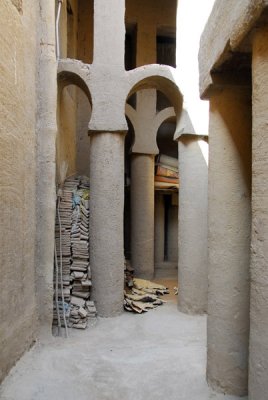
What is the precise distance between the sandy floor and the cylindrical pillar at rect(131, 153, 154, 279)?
3.47 m

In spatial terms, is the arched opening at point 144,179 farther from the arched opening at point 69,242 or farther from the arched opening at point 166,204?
the arched opening at point 69,242

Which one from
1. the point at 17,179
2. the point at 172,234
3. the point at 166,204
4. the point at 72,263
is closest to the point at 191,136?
the point at 72,263

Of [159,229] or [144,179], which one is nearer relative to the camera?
[144,179]

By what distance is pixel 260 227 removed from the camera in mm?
2457

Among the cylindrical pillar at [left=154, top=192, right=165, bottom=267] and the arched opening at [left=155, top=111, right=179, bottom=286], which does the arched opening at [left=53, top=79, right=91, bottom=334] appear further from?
the cylindrical pillar at [left=154, top=192, right=165, bottom=267]

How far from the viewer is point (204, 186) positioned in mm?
6980

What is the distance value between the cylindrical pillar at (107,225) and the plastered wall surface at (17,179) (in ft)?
5.72

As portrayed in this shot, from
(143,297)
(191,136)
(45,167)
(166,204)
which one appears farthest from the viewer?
(166,204)

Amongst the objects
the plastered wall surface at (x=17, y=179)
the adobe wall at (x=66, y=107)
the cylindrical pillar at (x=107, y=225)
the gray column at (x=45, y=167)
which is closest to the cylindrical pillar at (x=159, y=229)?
the adobe wall at (x=66, y=107)

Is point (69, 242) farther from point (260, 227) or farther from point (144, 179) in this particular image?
point (260, 227)

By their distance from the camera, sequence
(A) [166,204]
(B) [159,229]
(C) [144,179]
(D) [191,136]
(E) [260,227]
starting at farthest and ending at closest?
(A) [166,204] → (B) [159,229] → (C) [144,179] → (D) [191,136] → (E) [260,227]

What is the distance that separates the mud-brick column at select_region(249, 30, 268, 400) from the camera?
7.88 ft

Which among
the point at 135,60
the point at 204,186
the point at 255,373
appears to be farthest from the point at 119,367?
the point at 135,60

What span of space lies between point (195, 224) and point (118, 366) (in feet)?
10.3
